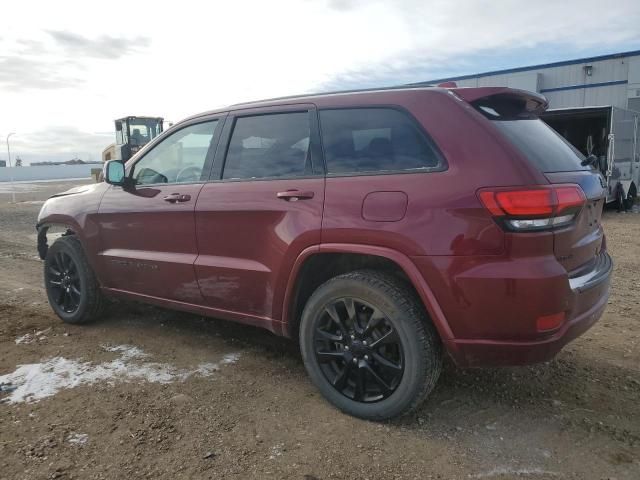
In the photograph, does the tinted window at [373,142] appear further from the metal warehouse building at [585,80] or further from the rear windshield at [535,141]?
the metal warehouse building at [585,80]

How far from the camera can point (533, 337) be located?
250 centimetres

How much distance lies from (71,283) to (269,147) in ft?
8.12

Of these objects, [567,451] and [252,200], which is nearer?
[567,451]

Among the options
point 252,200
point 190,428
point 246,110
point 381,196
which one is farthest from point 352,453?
point 246,110

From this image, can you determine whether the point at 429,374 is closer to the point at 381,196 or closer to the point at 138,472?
the point at 381,196

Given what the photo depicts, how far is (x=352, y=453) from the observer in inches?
103

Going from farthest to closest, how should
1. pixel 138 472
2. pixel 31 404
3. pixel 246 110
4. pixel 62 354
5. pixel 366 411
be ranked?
pixel 62 354
pixel 246 110
pixel 31 404
pixel 366 411
pixel 138 472

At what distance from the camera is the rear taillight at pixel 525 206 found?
2443mm

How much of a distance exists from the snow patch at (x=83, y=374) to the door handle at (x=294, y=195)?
1.38 m

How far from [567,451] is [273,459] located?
1.47 meters

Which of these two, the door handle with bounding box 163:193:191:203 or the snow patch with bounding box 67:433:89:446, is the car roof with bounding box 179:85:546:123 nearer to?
the door handle with bounding box 163:193:191:203

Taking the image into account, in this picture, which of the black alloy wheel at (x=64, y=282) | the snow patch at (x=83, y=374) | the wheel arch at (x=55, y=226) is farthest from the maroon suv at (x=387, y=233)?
the black alloy wheel at (x=64, y=282)

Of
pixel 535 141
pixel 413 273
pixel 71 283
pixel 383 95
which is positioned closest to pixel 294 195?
pixel 383 95

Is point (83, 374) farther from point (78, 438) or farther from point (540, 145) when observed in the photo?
point (540, 145)
